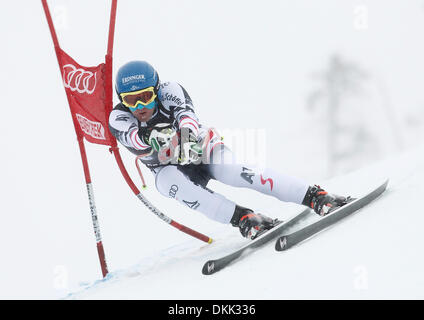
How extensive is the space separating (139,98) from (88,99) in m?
0.90

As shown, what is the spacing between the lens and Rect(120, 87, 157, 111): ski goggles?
4.05m

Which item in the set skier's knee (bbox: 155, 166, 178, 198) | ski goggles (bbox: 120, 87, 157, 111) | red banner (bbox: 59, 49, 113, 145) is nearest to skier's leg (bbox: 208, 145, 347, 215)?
skier's knee (bbox: 155, 166, 178, 198)

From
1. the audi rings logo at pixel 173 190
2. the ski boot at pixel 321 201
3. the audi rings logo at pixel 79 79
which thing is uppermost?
the audi rings logo at pixel 79 79

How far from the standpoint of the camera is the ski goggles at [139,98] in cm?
405

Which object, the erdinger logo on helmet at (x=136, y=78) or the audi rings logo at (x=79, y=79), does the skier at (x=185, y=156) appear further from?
the audi rings logo at (x=79, y=79)

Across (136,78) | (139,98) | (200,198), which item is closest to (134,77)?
(136,78)

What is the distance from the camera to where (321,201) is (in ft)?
12.3

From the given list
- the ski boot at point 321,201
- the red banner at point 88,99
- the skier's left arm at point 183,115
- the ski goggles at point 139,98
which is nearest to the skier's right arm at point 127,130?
the ski goggles at point 139,98

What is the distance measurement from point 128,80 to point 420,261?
2620 millimetres

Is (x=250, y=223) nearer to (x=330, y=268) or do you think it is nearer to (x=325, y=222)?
(x=325, y=222)

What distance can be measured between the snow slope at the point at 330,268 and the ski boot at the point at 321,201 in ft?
0.66

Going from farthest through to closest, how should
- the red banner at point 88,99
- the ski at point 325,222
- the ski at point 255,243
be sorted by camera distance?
the red banner at point 88,99 → the ski at point 255,243 → the ski at point 325,222

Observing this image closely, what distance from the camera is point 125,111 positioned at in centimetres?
419

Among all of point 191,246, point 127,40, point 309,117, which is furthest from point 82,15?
point 191,246
